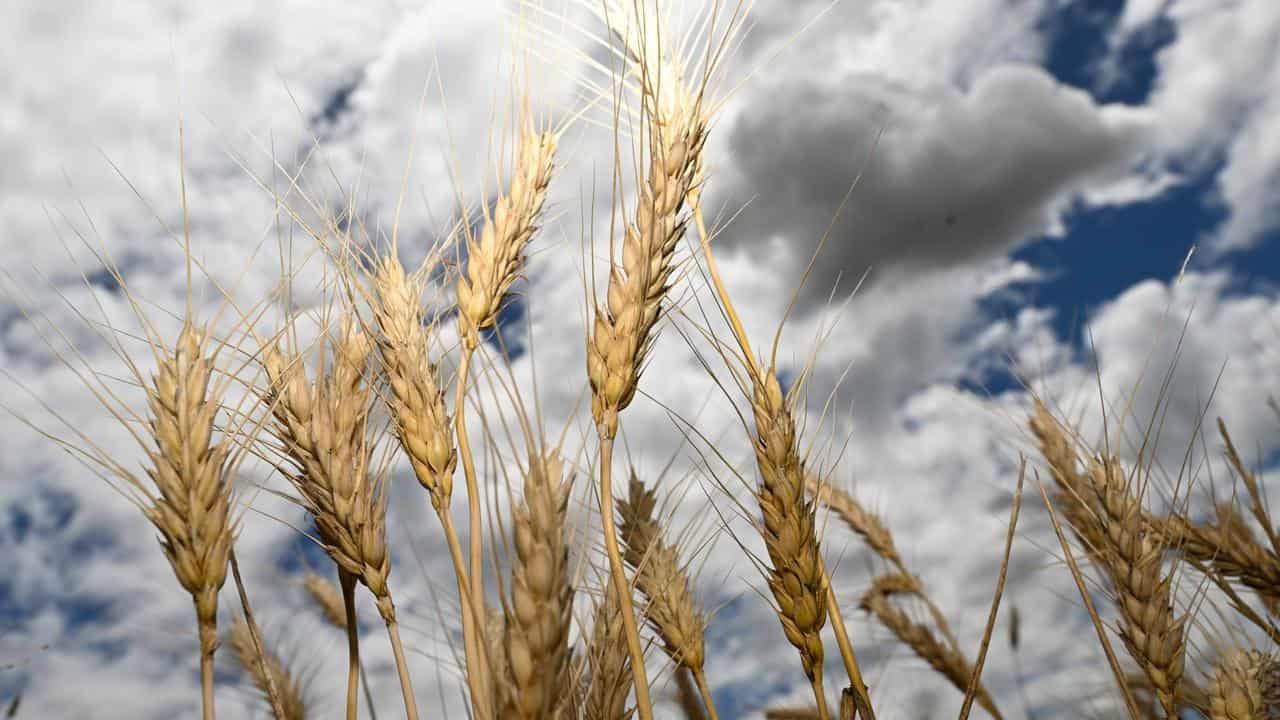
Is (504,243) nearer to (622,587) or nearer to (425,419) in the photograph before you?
(425,419)

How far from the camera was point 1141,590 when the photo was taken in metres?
1.82

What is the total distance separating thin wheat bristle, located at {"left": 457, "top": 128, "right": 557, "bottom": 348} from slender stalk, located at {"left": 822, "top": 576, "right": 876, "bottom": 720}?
980mm

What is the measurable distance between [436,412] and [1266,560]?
289 cm

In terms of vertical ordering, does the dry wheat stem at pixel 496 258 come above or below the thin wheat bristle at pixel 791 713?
above

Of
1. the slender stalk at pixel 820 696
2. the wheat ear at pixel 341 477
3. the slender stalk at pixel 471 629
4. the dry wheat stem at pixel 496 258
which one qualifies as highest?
the dry wheat stem at pixel 496 258

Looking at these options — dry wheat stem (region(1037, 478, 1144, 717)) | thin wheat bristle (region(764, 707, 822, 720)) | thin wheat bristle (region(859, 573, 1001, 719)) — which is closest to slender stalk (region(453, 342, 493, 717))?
dry wheat stem (region(1037, 478, 1144, 717))

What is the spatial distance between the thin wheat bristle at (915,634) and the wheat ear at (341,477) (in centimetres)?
241

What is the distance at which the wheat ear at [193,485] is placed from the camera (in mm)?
1308

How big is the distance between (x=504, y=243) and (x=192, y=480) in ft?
2.94

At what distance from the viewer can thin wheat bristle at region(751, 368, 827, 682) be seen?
146cm

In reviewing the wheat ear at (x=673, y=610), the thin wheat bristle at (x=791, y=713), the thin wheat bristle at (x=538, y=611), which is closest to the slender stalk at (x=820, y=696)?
the wheat ear at (x=673, y=610)

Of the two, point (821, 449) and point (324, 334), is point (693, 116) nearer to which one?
point (821, 449)

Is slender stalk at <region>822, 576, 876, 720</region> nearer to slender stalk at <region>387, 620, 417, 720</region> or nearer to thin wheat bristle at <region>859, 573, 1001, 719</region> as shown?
slender stalk at <region>387, 620, 417, 720</region>

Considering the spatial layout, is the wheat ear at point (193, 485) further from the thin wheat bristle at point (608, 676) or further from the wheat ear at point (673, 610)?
the wheat ear at point (673, 610)
